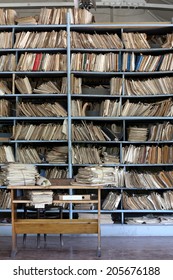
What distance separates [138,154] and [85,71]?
1.40 m

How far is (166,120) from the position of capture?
6.38 m

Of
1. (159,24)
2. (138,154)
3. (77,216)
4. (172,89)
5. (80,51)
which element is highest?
(159,24)

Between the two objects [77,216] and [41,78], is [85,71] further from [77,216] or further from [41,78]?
[77,216]

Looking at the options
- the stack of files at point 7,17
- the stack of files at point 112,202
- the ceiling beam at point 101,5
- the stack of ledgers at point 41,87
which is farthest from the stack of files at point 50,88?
the ceiling beam at point 101,5

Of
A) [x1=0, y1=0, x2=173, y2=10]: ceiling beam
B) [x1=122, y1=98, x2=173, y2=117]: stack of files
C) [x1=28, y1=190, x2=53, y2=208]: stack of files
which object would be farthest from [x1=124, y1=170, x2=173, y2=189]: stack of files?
[x1=0, y1=0, x2=173, y2=10]: ceiling beam

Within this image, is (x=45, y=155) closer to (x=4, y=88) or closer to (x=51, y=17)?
(x=4, y=88)

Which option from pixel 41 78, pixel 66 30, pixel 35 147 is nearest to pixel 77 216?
pixel 35 147

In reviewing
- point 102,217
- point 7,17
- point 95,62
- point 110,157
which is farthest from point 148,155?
point 7,17

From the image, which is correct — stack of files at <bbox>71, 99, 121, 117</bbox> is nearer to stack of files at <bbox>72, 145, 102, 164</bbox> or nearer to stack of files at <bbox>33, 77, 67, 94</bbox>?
stack of files at <bbox>33, 77, 67, 94</bbox>

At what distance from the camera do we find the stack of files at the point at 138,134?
626 cm

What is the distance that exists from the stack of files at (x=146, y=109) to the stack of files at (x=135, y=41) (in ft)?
2.67

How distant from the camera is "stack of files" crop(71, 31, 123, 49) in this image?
629 centimetres

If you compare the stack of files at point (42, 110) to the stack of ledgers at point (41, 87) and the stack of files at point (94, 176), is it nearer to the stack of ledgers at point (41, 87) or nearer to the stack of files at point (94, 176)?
the stack of ledgers at point (41, 87)

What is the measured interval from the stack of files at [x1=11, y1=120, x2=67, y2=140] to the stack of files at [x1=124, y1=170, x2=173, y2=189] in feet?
3.68
